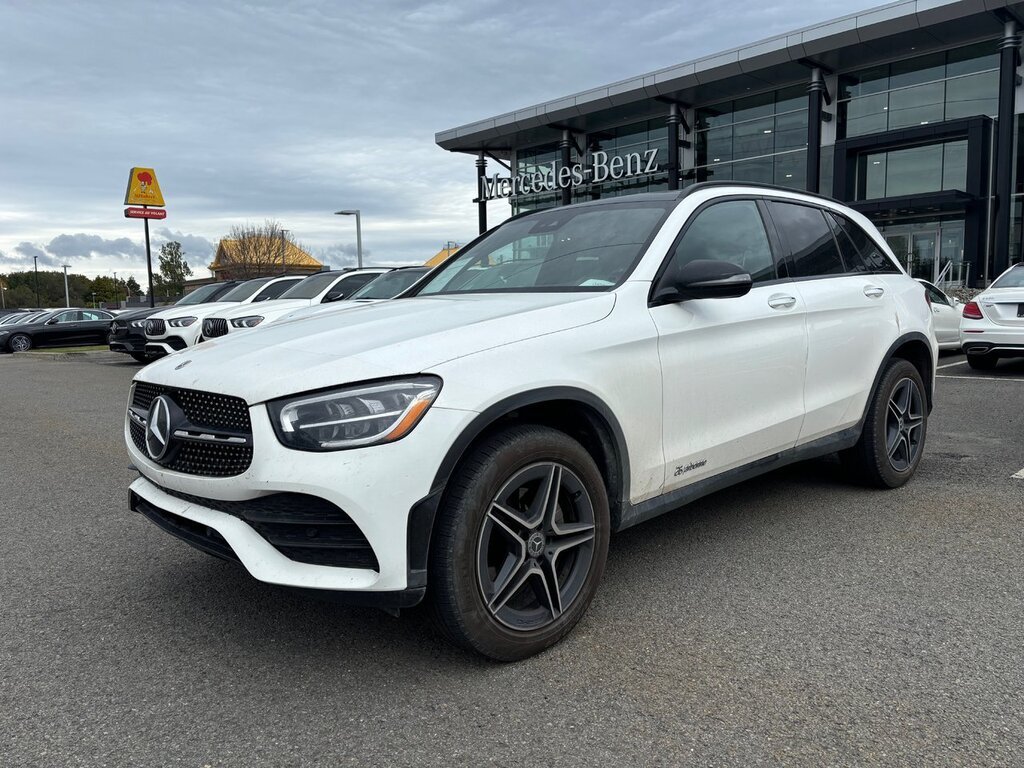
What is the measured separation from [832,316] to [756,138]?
28.4 metres

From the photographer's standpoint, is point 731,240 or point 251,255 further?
point 251,255

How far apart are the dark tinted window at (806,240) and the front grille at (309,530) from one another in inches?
107

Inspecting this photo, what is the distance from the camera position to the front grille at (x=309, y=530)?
7.84 feet

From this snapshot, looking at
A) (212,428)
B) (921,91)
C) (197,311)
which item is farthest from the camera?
(921,91)

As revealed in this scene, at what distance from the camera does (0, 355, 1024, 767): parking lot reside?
2.24m

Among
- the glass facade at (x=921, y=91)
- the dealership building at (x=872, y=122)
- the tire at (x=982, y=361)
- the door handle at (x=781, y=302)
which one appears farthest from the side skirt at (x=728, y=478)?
the glass facade at (x=921, y=91)

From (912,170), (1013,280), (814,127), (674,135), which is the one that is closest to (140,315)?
(1013,280)

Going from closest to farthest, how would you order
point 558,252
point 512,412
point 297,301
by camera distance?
point 512,412 → point 558,252 → point 297,301

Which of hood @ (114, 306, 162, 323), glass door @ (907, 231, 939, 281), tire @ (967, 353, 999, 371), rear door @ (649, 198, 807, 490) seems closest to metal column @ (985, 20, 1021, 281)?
glass door @ (907, 231, 939, 281)

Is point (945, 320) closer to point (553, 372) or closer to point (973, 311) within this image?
point (973, 311)

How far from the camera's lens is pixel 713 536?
13.1ft

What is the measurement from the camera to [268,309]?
37.9 ft

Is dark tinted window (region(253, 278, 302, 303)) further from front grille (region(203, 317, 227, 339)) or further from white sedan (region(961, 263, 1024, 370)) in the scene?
white sedan (region(961, 263, 1024, 370))

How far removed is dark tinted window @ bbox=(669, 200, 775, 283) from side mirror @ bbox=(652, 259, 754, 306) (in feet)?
0.73
